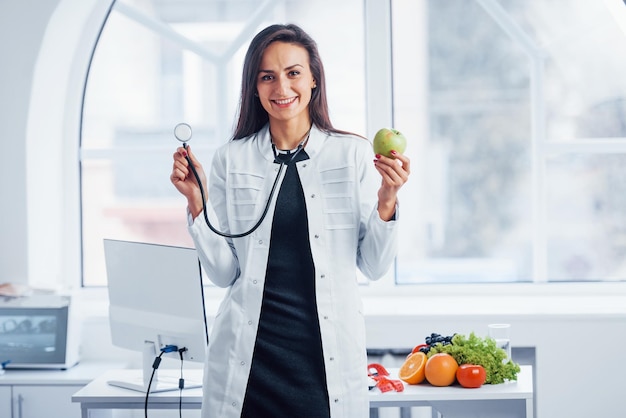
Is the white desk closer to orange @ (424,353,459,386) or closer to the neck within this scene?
orange @ (424,353,459,386)

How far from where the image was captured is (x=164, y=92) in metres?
3.78

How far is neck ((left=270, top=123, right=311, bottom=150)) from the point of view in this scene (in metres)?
1.83

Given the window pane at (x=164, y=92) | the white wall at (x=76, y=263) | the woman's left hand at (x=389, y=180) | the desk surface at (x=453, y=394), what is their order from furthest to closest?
the window pane at (x=164, y=92) → the white wall at (x=76, y=263) → the desk surface at (x=453, y=394) → the woman's left hand at (x=389, y=180)

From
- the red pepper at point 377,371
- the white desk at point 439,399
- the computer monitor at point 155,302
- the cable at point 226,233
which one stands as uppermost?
the cable at point 226,233

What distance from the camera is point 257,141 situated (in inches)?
72.7

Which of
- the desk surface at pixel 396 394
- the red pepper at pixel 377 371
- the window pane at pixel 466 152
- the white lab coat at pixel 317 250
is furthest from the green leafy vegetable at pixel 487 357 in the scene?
Result: the window pane at pixel 466 152

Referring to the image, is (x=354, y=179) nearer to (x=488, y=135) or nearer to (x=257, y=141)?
(x=257, y=141)

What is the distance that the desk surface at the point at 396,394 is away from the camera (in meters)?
2.25

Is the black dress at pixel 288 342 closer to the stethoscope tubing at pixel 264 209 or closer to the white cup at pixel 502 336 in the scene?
the stethoscope tubing at pixel 264 209

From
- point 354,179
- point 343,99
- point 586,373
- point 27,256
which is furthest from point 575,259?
point 27,256

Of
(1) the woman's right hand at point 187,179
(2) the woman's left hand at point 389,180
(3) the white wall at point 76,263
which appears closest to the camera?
(2) the woman's left hand at point 389,180

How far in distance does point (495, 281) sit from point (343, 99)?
1.15 meters

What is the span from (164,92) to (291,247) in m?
2.23

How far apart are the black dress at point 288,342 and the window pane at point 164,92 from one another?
204 cm
